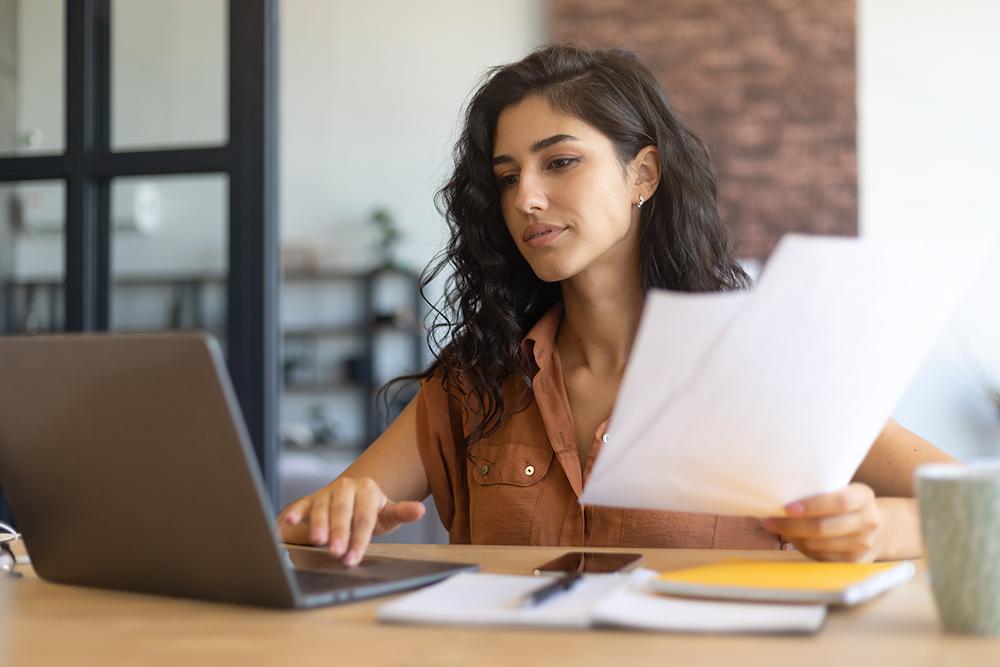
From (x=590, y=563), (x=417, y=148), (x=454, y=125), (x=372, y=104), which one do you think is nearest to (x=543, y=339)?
(x=590, y=563)

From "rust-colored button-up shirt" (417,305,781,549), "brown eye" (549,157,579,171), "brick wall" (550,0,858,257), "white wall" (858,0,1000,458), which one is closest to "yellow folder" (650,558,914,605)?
"rust-colored button-up shirt" (417,305,781,549)

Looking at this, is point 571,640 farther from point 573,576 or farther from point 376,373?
point 376,373

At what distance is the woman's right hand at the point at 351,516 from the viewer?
1.12m

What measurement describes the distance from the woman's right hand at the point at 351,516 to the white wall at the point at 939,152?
5527 millimetres

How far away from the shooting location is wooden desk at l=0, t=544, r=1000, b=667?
0.71 meters

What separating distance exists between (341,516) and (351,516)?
0.05ft

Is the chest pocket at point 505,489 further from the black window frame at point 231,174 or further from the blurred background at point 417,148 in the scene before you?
the blurred background at point 417,148

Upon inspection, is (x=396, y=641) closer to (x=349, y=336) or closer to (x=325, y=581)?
(x=325, y=581)

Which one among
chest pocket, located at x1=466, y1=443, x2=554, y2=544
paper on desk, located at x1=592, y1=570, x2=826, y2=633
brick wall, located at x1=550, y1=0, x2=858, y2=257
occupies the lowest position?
chest pocket, located at x1=466, y1=443, x2=554, y2=544

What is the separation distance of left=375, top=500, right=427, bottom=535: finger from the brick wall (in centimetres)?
532

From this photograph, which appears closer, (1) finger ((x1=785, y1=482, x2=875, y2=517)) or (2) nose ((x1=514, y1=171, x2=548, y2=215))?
(1) finger ((x1=785, y1=482, x2=875, y2=517))

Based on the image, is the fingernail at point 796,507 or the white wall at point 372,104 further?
the white wall at point 372,104

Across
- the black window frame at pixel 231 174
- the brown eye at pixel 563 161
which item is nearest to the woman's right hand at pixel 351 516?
the brown eye at pixel 563 161

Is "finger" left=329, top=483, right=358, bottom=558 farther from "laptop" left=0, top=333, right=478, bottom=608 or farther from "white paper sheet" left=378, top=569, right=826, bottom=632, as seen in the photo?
"white paper sheet" left=378, top=569, right=826, bottom=632
